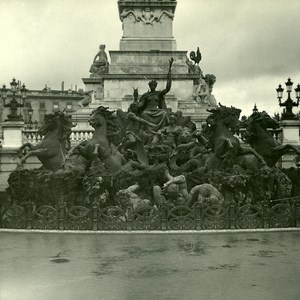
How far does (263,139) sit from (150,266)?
11532mm

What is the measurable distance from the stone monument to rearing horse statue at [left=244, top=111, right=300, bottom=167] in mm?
12384

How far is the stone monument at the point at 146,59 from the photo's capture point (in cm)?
3425

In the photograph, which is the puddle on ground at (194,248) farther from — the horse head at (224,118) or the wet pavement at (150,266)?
the horse head at (224,118)

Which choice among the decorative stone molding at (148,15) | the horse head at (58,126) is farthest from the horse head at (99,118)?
the decorative stone molding at (148,15)

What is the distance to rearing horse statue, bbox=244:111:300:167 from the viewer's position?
20.8 m

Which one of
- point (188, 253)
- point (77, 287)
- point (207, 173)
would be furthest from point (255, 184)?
point (77, 287)

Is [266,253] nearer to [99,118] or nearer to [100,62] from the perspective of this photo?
[99,118]

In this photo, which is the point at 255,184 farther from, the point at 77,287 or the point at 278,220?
the point at 77,287

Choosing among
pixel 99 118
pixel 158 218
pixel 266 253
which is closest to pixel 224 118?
pixel 99 118

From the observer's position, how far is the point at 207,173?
61.0 ft

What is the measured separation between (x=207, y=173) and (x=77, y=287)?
10.3m

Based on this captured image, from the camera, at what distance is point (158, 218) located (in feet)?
48.3

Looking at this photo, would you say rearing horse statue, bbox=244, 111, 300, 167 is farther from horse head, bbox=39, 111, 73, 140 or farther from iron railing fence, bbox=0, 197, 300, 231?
horse head, bbox=39, 111, 73, 140

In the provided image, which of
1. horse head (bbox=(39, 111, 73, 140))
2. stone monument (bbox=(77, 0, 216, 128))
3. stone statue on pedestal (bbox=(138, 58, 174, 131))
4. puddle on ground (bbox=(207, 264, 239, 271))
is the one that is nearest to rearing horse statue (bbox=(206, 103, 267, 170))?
stone statue on pedestal (bbox=(138, 58, 174, 131))
